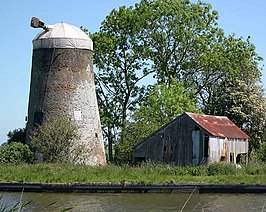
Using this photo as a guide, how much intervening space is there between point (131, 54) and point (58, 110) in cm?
1002

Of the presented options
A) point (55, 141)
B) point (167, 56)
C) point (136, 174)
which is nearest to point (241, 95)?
point (167, 56)

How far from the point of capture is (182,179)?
80.9 ft

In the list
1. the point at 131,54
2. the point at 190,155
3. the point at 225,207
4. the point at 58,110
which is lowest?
the point at 225,207

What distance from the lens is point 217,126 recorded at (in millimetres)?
33188

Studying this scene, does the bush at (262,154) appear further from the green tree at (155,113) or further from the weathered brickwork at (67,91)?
the weathered brickwork at (67,91)

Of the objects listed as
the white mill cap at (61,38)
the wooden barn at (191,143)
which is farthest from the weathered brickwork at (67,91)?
the wooden barn at (191,143)

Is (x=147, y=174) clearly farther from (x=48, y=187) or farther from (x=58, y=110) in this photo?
(x=58, y=110)

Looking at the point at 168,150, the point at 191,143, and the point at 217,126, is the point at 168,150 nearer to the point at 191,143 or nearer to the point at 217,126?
the point at 191,143

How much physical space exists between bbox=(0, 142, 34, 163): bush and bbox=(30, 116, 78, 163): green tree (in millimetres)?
579

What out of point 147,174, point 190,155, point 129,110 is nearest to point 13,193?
point 147,174

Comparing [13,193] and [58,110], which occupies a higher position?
[58,110]

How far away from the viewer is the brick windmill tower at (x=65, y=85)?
33.3m

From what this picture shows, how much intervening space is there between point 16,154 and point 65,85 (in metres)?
4.42

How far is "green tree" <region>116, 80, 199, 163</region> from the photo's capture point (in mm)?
37125
